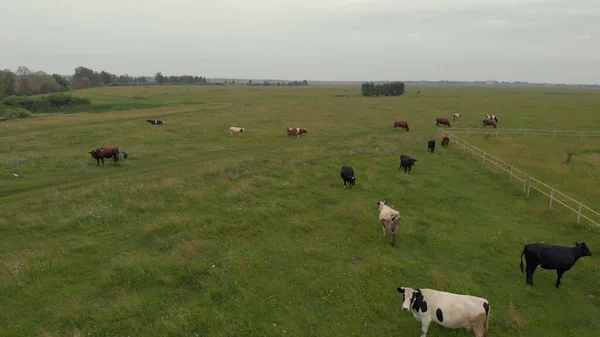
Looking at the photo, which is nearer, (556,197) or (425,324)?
(425,324)

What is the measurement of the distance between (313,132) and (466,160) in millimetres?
20530

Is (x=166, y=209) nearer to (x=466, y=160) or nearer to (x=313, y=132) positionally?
(x=466, y=160)

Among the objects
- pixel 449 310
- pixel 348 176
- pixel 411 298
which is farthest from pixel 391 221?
pixel 348 176

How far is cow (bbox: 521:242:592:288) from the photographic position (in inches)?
490

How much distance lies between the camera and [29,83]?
108875 mm

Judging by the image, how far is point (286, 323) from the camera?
1074 centimetres

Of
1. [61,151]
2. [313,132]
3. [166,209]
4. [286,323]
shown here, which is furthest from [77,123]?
[286,323]

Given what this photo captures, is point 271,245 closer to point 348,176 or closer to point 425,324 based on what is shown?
point 425,324

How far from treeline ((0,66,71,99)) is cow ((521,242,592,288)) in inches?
4785

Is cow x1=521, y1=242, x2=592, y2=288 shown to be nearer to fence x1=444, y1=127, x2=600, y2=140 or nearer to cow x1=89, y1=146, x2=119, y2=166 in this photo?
cow x1=89, y1=146, x2=119, y2=166

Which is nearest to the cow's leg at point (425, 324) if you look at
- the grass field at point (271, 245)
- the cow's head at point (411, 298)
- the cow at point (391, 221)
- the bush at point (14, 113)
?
the cow's head at point (411, 298)

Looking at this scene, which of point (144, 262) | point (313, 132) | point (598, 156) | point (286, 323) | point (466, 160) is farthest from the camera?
point (313, 132)

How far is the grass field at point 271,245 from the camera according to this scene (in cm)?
1100

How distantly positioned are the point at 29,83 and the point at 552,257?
5232 inches
